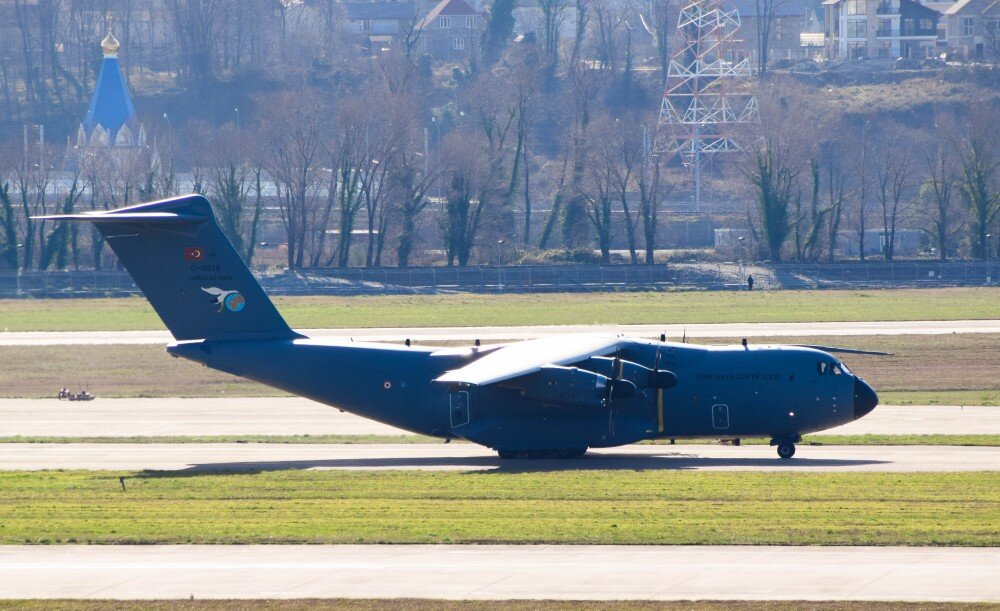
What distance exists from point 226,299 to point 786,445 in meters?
14.7

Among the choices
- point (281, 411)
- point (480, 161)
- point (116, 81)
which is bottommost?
point (281, 411)

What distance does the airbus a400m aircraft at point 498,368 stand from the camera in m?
35.2

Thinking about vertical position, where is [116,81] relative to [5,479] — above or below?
above

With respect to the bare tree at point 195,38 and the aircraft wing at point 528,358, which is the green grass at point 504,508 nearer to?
the aircraft wing at point 528,358

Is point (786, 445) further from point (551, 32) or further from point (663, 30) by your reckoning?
point (551, 32)

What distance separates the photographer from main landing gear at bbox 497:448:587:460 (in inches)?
1409

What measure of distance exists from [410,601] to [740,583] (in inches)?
196

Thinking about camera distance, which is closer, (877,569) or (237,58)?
(877,569)

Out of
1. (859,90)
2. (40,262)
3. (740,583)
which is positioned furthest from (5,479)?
(859,90)

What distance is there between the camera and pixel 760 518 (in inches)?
1027

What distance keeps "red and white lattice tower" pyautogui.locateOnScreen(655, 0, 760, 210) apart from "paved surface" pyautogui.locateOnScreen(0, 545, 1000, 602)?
112 m

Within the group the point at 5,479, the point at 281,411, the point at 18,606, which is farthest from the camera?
the point at 281,411

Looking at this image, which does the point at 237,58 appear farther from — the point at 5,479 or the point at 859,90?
the point at 5,479

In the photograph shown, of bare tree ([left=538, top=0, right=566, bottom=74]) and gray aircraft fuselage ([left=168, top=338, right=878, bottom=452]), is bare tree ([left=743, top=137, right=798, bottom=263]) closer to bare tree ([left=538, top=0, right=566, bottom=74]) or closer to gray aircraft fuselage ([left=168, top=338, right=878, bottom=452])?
bare tree ([left=538, top=0, right=566, bottom=74])
